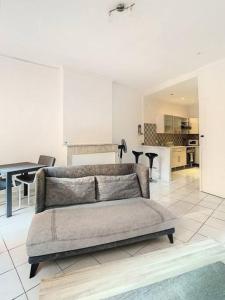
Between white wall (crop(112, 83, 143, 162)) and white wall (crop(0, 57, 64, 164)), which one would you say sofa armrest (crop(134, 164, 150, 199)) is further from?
white wall (crop(112, 83, 143, 162))

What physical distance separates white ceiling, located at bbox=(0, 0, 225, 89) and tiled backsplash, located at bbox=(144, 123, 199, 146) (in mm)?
2486

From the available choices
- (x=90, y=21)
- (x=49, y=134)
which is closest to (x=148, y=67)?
(x=90, y=21)

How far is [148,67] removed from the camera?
14.0ft

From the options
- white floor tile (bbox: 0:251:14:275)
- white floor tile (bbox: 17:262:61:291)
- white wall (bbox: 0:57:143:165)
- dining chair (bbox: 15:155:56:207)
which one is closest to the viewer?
white floor tile (bbox: 17:262:61:291)

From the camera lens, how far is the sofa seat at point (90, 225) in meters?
1.60

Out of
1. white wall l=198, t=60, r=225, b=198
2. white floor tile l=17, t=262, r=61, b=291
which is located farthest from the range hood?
white floor tile l=17, t=262, r=61, b=291

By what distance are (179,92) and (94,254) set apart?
5.34 metres

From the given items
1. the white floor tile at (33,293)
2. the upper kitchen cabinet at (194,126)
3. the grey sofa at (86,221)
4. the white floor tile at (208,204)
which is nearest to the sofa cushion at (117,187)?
the grey sofa at (86,221)

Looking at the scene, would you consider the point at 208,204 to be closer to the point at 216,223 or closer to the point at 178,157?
the point at 216,223

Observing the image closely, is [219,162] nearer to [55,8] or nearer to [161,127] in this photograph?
[161,127]

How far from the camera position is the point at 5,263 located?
1799mm

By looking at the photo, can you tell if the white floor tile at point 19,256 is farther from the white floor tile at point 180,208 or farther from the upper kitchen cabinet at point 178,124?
the upper kitchen cabinet at point 178,124

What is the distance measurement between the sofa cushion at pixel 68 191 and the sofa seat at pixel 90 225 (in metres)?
0.10

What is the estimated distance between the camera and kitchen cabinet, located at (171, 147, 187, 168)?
644 cm
